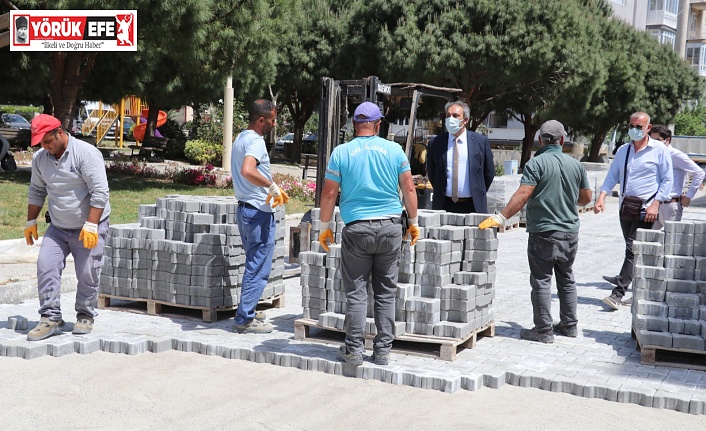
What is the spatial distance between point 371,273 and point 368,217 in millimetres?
481

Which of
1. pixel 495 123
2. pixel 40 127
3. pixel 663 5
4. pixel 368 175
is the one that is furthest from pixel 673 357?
pixel 663 5

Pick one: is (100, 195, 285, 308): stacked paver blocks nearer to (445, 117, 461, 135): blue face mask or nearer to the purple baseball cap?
(445, 117, 461, 135): blue face mask

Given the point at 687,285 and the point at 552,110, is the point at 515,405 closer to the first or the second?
the point at 687,285

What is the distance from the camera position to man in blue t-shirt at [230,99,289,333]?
713 cm

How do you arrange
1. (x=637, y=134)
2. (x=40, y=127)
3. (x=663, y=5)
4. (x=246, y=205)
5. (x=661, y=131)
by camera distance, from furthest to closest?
1. (x=663, y=5)
2. (x=661, y=131)
3. (x=637, y=134)
4. (x=246, y=205)
5. (x=40, y=127)

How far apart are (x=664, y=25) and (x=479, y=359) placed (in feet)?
217

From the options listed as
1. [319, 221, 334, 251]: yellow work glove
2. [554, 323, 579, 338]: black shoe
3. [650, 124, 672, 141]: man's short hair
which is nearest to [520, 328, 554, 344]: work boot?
[554, 323, 579, 338]: black shoe

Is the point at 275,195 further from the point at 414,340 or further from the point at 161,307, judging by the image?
the point at 161,307

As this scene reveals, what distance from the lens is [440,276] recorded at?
6688 millimetres

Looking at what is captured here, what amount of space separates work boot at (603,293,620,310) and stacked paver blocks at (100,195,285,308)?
3.55 m

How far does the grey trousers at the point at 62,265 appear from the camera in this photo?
22.4ft

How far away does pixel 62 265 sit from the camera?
6992 millimetres

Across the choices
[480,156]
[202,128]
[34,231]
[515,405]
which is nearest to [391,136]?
[480,156]

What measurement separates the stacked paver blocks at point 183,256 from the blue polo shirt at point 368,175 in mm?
1921
